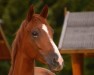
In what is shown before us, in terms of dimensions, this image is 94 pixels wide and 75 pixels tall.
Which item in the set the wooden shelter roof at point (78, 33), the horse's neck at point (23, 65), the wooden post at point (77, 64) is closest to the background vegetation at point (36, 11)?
the wooden shelter roof at point (78, 33)

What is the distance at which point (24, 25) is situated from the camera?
476cm

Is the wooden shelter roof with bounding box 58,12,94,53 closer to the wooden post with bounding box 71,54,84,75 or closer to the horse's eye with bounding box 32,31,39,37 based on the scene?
the wooden post with bounding box 71,54,84,75

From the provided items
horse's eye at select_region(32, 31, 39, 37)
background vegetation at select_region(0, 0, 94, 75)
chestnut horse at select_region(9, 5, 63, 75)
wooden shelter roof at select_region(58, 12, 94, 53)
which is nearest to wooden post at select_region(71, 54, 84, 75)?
wooden shelter roof at select_region(58, 12, 94, 53)

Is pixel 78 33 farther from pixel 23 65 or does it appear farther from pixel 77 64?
pixel 23 65

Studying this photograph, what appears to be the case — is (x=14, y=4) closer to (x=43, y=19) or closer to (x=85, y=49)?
(x=85, y=49)

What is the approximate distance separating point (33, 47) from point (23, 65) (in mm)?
309

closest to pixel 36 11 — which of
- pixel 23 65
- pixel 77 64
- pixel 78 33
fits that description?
pixel 78 33

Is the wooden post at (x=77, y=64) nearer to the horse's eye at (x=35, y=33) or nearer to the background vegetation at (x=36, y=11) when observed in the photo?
the horse's eye at (x=35, y=33)

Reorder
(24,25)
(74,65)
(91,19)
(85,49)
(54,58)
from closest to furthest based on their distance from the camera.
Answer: (54,58)
(24,25)
(85,49)
(74,65)
(91,19)

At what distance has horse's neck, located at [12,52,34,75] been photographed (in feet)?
15.8

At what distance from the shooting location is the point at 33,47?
15.3ft

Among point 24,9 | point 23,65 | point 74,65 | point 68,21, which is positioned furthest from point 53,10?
point 23,65

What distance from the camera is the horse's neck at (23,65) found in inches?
190

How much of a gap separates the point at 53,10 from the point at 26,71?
9034 millimetres
